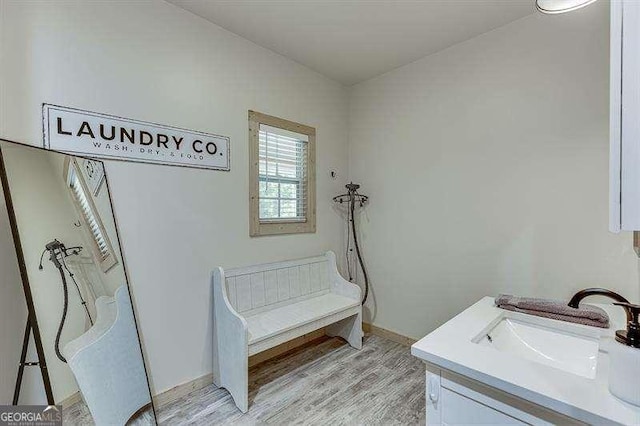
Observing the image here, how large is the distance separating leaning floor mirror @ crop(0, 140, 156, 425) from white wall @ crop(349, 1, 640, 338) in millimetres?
2375

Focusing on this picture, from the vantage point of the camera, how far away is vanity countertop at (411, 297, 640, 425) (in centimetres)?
81

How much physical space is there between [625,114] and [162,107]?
2330mm

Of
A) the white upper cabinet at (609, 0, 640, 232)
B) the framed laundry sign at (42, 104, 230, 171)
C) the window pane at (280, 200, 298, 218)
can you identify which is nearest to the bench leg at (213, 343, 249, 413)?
the window pane at (280, 200, 298, 218)

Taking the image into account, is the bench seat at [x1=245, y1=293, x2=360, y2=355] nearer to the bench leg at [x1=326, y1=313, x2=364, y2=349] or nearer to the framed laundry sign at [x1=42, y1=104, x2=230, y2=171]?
the bench leg at [x1=326, y1=313, x2=364, y2=349]

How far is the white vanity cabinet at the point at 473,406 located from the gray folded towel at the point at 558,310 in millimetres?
752

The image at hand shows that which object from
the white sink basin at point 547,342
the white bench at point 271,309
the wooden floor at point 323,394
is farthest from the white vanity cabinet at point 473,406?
the white bench at point 271,309

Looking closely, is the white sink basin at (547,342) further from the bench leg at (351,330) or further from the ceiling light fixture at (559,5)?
the bench leg at (351,330)

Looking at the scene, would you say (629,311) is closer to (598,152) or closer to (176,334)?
(598,152)

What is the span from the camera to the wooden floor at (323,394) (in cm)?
197

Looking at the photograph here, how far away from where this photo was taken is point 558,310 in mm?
1477

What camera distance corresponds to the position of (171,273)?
215 cm

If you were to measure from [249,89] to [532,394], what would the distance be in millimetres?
2617

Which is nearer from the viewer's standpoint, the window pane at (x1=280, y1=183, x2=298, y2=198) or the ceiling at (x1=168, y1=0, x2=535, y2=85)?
the ceiling at (x1=168, y1=0, x2=535, y2=85)

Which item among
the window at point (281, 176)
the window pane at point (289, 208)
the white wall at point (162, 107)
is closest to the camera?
the white wall at point (162, 107)
